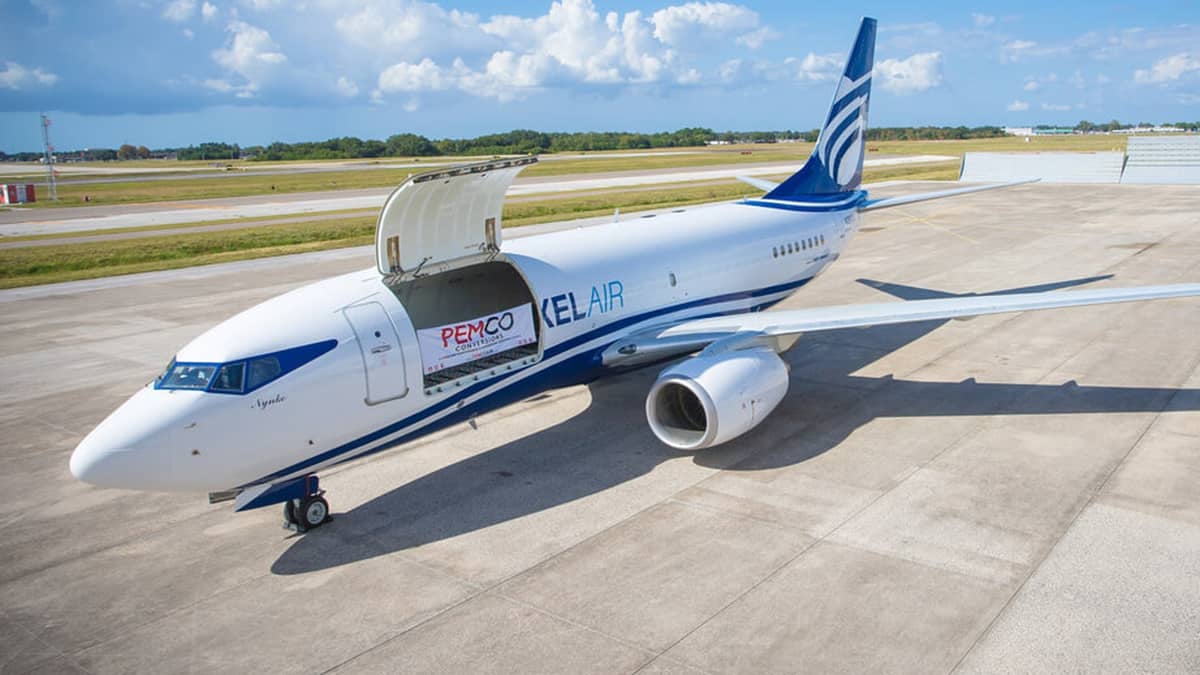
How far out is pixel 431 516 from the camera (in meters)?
13.2

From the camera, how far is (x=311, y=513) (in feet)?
42.1

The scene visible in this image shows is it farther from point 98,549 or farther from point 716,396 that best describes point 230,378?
point 716,396

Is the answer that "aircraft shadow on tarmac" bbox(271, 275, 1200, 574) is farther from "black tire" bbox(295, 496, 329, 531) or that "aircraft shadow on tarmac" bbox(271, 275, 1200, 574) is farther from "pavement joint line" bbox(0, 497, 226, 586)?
"pavement joint line" bbox(0, 497, 226, 586)

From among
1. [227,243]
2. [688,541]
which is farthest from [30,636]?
[227,243]

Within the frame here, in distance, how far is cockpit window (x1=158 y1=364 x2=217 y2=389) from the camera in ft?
38.5

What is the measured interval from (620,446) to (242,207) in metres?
61.6

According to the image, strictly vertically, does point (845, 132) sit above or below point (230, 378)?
above

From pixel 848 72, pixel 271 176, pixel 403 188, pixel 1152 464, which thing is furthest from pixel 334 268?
pixel 271 176

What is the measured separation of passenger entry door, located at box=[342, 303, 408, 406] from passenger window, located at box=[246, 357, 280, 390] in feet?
A: 4.14

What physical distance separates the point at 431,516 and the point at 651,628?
4.62 metres

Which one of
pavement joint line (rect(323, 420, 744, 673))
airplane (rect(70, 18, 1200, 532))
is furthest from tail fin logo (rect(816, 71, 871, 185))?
pavement joint line (rect(323, 420, 744, 673))

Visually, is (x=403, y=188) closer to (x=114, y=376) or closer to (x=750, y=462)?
(x=750, y=462)

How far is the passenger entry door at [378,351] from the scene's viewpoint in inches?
505

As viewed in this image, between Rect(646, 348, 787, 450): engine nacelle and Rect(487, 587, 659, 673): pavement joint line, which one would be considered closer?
Rect(487, 587, 659, 673): pavement joint line
